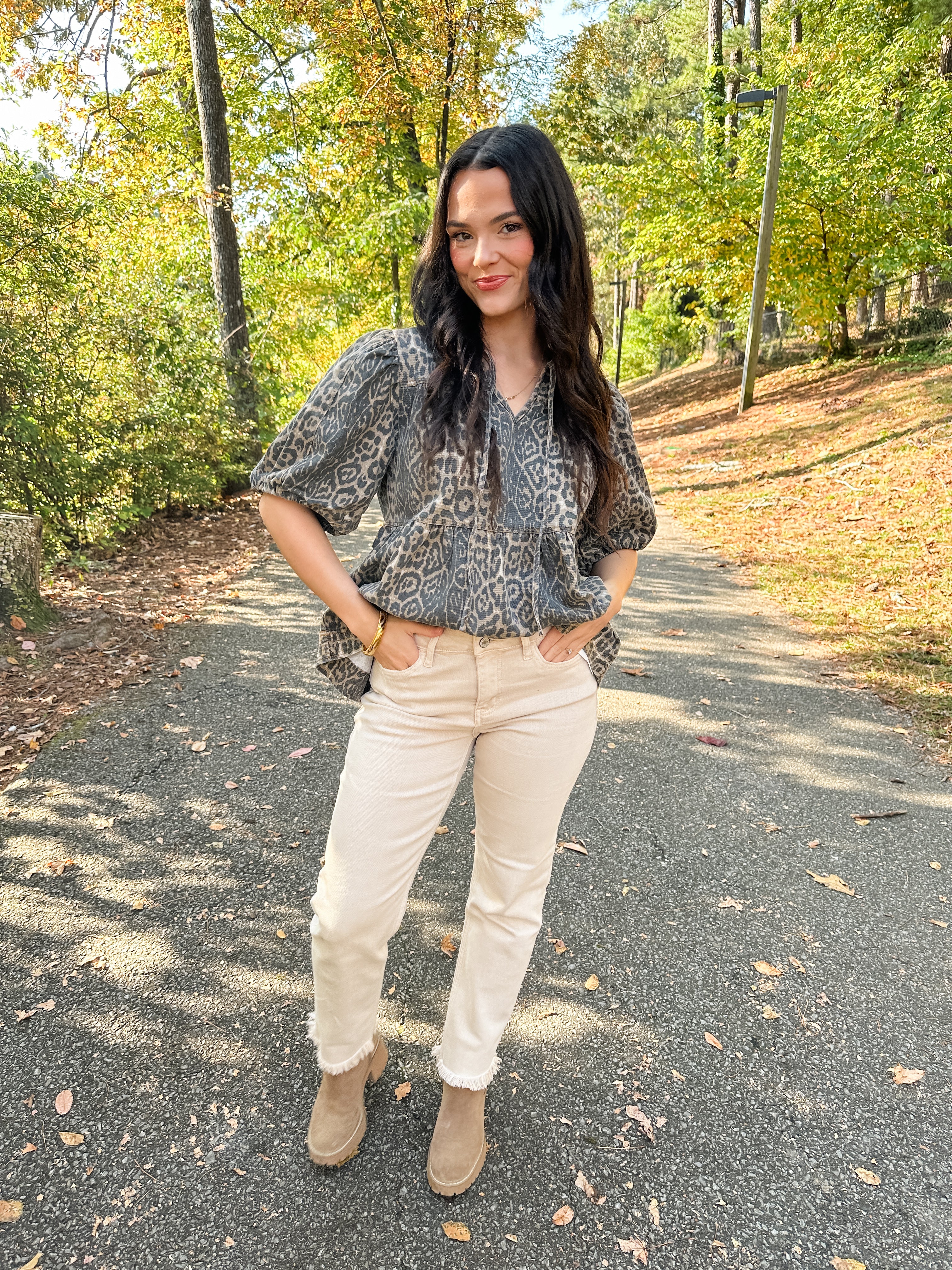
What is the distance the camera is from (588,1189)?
1854mm

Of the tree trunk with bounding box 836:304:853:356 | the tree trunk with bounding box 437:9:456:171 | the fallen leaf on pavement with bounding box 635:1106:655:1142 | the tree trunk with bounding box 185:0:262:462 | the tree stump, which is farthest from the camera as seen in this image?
the tree trunk with bounding box 836:304:853:356

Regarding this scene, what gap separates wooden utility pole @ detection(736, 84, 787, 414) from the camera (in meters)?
10.3

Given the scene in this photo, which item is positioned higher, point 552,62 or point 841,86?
point 552,62

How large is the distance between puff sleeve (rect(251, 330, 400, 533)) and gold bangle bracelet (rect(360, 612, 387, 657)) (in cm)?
22

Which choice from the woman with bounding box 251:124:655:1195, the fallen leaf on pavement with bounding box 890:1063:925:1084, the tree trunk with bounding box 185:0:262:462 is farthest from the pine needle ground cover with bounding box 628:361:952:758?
the tree trunk with bounding box 185:0:262:462

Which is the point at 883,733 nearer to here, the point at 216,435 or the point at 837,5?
the point at 216,435

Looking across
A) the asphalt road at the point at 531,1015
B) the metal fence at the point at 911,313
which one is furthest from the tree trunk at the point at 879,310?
the asphalt road at the point at 531,1015

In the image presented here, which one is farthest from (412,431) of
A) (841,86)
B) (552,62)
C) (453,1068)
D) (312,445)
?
(552,62)

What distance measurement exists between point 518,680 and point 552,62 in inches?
703

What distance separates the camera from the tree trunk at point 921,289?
521 inches

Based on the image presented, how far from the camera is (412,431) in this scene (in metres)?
1.63

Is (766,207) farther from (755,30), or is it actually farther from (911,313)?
(755,30)

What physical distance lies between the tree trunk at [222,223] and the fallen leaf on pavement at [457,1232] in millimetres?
8379

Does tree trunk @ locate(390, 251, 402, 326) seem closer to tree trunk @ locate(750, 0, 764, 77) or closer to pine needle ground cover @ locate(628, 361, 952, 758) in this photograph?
pine needle ground cover @ locate(628, 361, 952, 758)
